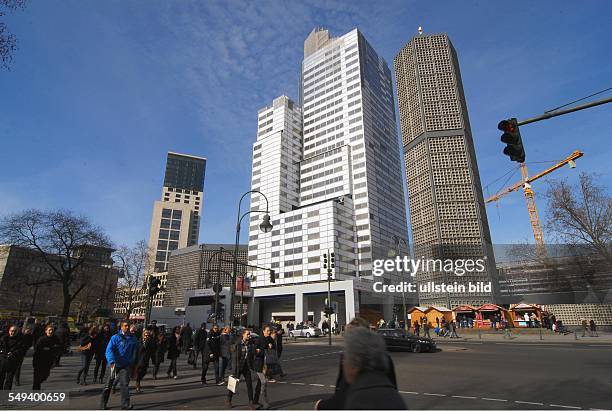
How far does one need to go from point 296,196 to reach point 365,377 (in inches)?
3932

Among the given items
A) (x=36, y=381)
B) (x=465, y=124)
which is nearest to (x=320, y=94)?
(x=465, y=124)

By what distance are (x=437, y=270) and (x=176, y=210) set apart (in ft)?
394

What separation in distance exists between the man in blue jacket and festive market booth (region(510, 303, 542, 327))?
45.4 metres

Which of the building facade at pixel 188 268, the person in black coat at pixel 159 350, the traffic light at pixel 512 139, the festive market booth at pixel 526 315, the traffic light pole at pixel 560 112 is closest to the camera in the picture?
the traffic light pole at pixel 560 112

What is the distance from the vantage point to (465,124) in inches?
4190

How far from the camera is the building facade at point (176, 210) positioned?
158 metres

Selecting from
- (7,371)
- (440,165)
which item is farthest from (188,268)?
(7,371)

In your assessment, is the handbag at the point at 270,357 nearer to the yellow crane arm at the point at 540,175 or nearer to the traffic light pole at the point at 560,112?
the traffic light pole at the point at 560,112

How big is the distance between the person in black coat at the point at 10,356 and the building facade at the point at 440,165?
8475cm

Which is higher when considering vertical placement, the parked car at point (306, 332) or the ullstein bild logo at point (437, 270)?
the ullstein bild logo at point (437, 270)

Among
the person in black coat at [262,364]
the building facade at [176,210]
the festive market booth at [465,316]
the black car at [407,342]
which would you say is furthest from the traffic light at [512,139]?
the building facade at [176,210]

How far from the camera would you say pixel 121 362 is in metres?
7.76

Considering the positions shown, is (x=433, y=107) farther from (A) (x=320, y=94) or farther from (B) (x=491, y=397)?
(B) (x=491, y=397)

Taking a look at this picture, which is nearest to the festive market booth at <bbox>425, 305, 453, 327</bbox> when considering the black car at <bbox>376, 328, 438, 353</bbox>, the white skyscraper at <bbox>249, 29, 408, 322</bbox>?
the white skyscraper at <bbox>249, 29, 408, 322</bbox>
